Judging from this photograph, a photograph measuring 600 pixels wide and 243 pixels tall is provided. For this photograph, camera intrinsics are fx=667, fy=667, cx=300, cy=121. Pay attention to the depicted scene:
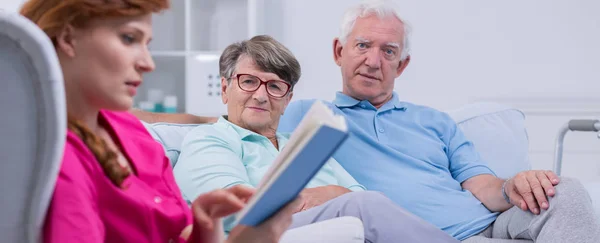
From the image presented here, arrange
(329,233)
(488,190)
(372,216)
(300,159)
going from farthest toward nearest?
(488,190), (372,216), (329,233), (300,159)

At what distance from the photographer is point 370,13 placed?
7.01 ft

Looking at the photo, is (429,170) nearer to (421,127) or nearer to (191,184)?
(421,127)

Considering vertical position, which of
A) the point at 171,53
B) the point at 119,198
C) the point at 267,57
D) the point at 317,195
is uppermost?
the point at 119,198

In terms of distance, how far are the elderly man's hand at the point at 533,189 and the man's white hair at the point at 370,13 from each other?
0.67 m

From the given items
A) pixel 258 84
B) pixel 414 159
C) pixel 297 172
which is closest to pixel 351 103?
pixel 414 159

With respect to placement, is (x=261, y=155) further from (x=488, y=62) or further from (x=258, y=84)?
(x=488, y=62)

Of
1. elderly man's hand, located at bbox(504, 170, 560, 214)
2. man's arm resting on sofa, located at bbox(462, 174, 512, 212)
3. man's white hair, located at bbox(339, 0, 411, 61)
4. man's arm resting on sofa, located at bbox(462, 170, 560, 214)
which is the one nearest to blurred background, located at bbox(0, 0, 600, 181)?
man's white hair, located at bbox(339, 0, 411, 61)

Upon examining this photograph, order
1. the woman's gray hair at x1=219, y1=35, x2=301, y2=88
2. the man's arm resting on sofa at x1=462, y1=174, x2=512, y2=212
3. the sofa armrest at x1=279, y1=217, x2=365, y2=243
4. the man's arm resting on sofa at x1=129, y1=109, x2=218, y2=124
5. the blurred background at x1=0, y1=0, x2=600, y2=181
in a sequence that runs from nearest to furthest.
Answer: the sofa armrest at x1=279, y1=217, x2=365, y2=243
the woman's gray hair at x1=219, y1=35, x2=301, y2=88
the man's arm resting on sofa at x1=462, y1=174, x2=512, y2=212
the man's arm resting on sofa at x1=129, y1=109, x2=218, y2=124
the blurred background at x1=0, y1=0, x2=600, y2=181

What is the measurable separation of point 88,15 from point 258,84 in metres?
0.99

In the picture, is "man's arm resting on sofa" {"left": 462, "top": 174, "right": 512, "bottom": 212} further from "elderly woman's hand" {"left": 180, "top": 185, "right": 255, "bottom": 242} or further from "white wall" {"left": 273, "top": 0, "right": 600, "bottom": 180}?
"white wall" {"left": 273, "top": 0, "right": 600, "bottom": 180}

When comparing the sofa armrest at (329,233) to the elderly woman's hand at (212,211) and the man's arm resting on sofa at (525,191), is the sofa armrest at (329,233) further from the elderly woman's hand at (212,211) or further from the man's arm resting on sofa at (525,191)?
the man's arm resting on sofa at (525,191)

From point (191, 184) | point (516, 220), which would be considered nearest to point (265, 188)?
point (191, 184)

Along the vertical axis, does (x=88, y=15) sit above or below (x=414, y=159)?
above

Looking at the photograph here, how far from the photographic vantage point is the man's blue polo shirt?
1.89 meters
